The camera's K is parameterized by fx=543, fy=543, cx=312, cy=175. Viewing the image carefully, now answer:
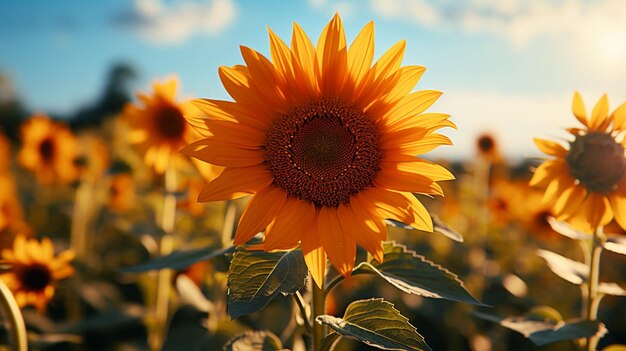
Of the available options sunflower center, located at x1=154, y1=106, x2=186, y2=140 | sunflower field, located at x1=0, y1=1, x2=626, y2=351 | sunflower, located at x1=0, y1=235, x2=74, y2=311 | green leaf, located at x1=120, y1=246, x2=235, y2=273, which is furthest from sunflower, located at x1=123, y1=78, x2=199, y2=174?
green leaf, located at x1=120, y1=246, x2=235, y2=273

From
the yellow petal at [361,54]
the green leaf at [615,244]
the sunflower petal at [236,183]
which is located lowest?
the green leaf at [615,244]

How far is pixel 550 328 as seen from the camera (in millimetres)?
1959

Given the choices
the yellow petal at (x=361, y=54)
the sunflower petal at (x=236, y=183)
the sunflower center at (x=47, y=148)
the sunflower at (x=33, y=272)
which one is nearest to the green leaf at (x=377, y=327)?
the sunflower petal at (x=236, y=183)

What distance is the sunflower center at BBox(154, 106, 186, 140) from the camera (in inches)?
157

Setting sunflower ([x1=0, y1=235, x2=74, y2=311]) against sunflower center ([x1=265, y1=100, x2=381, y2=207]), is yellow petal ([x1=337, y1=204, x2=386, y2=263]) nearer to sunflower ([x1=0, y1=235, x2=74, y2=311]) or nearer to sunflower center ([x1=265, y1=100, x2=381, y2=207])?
sunflower center ([x1=265, y1=100, x2=381, y2=207])

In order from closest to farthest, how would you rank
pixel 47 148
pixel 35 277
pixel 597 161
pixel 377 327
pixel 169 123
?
pixel 377 327 < pixel 597 161 < pixel 35 277 < pixel 169 123 < pixel 47 148

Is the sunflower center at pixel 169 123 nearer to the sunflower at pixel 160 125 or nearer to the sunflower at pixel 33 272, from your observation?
the sunflower at pixel 160 125

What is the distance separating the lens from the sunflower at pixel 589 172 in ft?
6.75

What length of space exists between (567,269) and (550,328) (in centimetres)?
35

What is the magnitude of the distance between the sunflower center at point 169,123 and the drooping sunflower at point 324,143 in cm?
233

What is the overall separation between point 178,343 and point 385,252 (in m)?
1.05

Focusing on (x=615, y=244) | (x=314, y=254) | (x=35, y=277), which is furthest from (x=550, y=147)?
(x=35, y=277)

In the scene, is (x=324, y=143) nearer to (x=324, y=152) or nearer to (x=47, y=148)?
(x=324, y=152)

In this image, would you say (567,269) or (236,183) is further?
(567,269)
